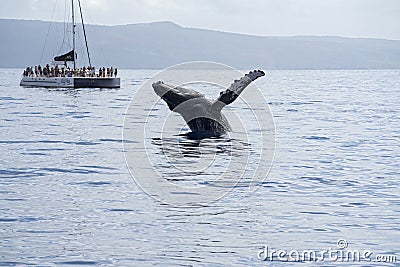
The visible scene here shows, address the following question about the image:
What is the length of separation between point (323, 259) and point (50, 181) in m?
6.84

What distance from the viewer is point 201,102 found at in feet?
68.0

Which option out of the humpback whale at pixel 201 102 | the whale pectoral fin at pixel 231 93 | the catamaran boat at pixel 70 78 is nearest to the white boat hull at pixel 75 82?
the catamaran boat at pixel 70 78

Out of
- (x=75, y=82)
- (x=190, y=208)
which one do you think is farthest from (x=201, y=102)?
(x=75, y=82)

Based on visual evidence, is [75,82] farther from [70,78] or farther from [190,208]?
[190,208]

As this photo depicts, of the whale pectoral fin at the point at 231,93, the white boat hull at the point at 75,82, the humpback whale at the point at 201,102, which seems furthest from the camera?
the white boat hull at the point at 75,82

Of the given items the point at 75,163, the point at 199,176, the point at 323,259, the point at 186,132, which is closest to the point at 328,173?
the point at 199,176

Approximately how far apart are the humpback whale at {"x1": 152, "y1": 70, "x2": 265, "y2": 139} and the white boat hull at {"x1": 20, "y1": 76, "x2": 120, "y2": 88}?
52530 millimetres

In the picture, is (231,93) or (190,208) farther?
(231,93)

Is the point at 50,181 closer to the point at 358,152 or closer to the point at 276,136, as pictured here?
the point at 358,152

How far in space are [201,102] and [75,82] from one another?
5389cm

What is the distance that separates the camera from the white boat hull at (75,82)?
240 ft

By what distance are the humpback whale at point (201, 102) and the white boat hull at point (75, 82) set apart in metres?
52.5

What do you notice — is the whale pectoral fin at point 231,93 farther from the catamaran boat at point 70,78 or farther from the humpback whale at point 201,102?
the catamaran boat at point 70,78

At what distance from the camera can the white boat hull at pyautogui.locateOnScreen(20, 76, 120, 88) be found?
240 ft
